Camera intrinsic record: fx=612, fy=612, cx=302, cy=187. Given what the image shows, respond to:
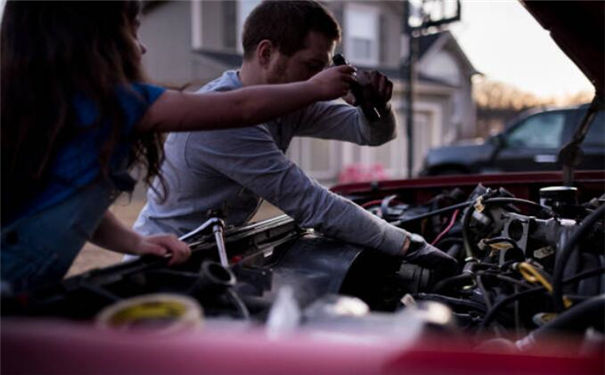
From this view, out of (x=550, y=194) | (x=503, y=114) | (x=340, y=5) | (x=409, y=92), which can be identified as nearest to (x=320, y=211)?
(x=550, y=194)

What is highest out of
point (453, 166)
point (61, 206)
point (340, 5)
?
point (340, 5)

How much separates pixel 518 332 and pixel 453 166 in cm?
953

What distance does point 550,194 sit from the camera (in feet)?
8.14

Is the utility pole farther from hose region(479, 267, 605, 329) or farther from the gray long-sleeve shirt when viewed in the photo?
hose region(479, 267, 605, 329)

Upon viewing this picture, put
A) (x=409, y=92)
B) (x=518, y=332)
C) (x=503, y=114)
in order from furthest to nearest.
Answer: (x=503, y=114) < (x=409, y=92) < (x=518, y=332)

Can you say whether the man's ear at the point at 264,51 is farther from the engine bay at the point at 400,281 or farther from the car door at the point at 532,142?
the car door at the point at 532,142

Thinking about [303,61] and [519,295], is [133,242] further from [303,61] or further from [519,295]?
[519,295]

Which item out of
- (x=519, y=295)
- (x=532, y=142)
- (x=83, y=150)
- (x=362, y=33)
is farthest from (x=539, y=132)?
(x=362, y=33)

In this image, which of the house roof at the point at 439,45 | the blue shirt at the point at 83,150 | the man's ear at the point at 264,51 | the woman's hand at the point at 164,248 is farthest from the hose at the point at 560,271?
the house roof at the point at 439,45

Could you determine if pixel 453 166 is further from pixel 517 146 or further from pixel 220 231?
pixel 220 231

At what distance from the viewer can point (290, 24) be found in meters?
2.31

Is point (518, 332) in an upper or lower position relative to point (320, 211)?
lower

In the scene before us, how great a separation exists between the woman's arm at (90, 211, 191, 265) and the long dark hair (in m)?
0.37

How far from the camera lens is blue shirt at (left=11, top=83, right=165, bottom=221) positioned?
4.59 feet
